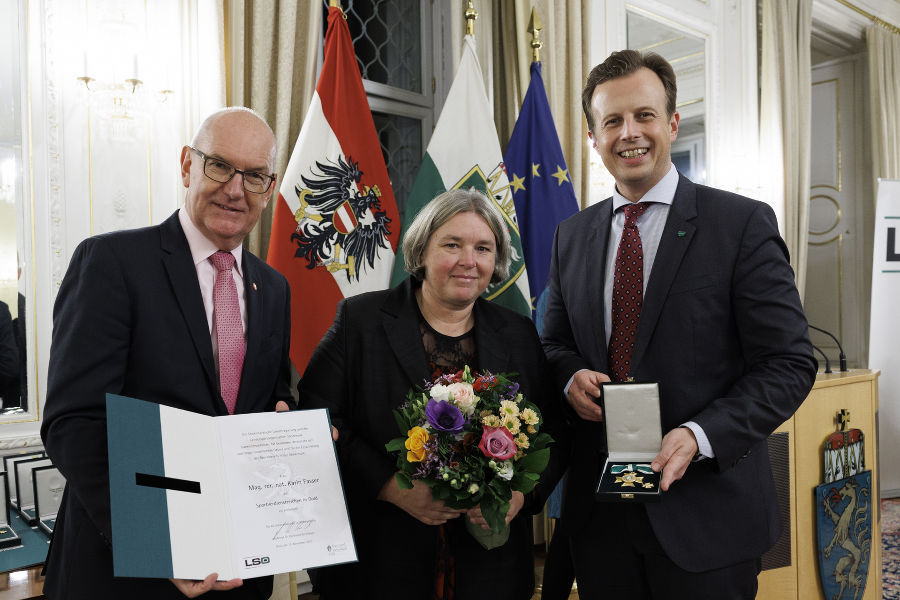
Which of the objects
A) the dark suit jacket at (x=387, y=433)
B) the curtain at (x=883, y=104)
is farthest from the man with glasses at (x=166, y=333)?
the curtain at (x=883, y=104)

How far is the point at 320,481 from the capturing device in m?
1.52

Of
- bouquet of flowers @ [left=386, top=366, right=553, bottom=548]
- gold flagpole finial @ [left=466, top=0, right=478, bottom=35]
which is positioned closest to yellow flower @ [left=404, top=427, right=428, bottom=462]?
bouquet of flowers @ [left=386, top=366, right=553, bottom=548]

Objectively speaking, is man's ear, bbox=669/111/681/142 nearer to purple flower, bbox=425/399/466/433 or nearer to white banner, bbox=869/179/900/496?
purple flower, bbox=425/399/466/433

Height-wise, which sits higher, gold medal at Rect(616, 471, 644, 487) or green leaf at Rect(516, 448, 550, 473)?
green leaf at Rect(516, 448, 550, 473)

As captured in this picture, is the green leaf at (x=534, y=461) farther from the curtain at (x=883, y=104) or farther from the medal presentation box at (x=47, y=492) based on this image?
the curtain at (x=883, y=104)

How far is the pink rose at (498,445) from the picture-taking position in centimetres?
149

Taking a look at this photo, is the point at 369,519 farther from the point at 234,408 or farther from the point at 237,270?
the point at 237,270

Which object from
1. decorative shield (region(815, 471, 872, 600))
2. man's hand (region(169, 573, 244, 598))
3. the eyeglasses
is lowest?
decorative shield (region(815, 471, 872, 600))

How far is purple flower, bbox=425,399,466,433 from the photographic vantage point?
1498 mm

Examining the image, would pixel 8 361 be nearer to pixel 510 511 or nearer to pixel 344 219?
pixel 344 219

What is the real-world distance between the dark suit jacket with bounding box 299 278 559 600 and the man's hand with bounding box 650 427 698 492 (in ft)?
1.37

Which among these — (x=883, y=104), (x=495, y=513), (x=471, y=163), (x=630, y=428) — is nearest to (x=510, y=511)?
(x=495, y=513)

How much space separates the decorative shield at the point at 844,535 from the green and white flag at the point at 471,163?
1618 millimetres

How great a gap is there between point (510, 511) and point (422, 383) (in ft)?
1.33
